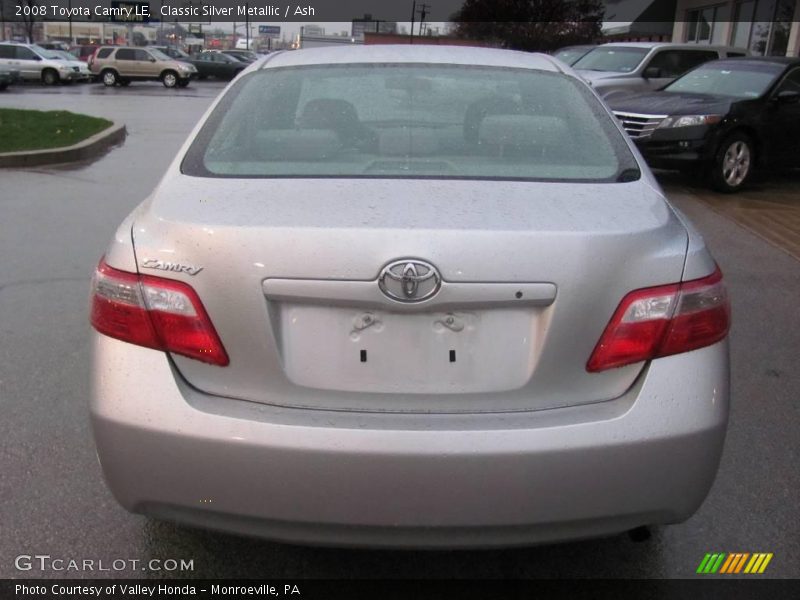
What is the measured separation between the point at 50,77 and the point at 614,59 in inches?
1020

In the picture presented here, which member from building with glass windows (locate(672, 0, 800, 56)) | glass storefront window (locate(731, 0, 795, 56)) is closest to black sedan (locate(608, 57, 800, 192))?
building with glass windows (locate(672, 0, 800, 56))

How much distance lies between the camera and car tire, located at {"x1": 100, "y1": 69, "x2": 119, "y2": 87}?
35500 millimetres

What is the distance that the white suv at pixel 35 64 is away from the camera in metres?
33.0

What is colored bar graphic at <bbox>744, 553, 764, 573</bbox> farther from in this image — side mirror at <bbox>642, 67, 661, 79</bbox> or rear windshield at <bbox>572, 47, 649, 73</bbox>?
rear windshield at <bbox>572, 47, 649, 73</bbox>

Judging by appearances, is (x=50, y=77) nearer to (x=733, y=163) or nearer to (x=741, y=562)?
(x=733, y=163)

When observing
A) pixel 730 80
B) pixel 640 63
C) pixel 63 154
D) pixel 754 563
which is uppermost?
pixel 730 80

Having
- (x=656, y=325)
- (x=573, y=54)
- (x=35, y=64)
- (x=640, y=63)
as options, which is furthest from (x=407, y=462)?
(x=35, y=64)

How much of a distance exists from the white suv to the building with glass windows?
23.6 m

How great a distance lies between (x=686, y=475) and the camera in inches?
84.0

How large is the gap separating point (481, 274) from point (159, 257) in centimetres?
83

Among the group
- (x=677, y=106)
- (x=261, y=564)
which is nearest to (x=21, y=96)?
(x=677, y=106)

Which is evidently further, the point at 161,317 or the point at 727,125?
the point at 727,125

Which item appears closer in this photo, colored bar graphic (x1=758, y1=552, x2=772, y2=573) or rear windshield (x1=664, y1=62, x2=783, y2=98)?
colored bar graphic (x1=758, y1=552, x2=772, y2=573)

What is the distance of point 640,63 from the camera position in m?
14.9
